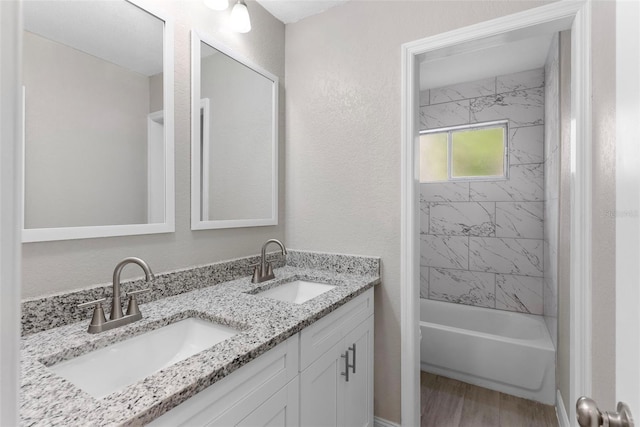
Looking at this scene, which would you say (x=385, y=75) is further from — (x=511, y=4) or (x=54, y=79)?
(x=54, y=79)

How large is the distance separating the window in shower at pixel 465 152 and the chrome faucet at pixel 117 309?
9.80 ft

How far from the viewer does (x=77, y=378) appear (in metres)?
0.88

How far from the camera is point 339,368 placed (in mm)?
1360

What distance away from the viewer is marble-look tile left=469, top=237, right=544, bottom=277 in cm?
285

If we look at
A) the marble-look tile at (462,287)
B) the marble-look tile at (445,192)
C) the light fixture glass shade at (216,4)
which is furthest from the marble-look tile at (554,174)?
the light fixture glass shade at (216,4)

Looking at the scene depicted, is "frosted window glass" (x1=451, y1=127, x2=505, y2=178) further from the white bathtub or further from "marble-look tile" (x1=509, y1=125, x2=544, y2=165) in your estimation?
the white bathtub

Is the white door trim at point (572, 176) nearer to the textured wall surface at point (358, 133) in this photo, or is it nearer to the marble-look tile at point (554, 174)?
the textured wall surface at point (358, 133)

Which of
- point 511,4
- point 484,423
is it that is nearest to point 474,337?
point 484,423

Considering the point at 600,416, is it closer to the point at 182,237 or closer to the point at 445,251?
the point at 182,237

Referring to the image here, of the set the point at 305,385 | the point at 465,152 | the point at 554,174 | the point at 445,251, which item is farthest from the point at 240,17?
the point at 445,251

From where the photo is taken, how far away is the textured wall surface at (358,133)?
1688 mm

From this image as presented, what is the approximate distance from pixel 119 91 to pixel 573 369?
2.18m

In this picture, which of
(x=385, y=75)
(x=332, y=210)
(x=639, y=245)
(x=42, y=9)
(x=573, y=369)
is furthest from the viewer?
(x=332, y=210)

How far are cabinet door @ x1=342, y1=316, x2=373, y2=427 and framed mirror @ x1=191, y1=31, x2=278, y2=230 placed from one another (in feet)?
2.69
